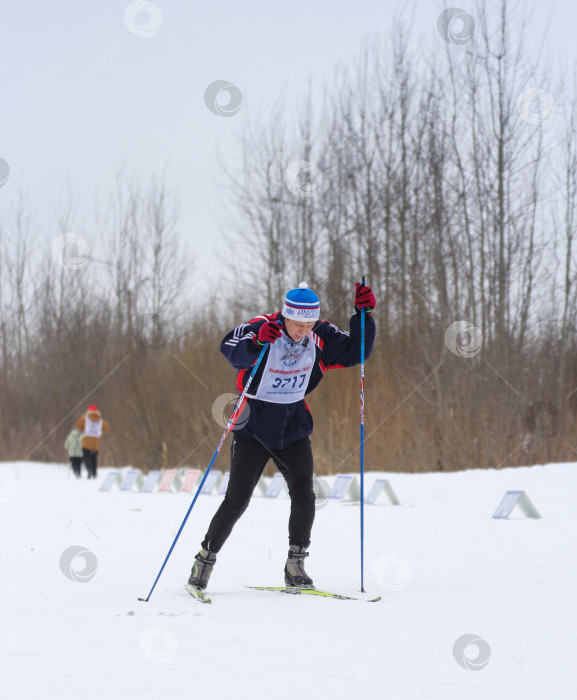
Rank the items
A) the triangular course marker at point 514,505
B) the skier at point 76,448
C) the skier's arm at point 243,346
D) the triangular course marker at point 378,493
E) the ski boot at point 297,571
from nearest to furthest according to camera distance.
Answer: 1. the skier's arm at point 243,346
2. the ski boot at point 297,571
3. the triangular course marker at point 514,505
4. the triangular course marker at point 378,493
5. the skier at point 76,448

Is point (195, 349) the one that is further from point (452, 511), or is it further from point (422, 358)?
point (452, 511)

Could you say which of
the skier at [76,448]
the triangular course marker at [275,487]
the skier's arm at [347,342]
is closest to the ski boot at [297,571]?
the skier's arm at [347,342]

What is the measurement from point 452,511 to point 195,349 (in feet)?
37.1

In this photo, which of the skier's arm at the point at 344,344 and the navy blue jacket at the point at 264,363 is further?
the skier's arm at the point at 344,344

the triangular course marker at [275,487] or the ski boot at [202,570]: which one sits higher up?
the triangular course marker at [275,487]

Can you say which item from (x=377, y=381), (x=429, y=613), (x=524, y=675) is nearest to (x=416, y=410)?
(x=377, y=381)

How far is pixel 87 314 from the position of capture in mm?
29266

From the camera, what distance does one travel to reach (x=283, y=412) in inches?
202

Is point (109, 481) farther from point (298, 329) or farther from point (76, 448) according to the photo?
point (298, 329)

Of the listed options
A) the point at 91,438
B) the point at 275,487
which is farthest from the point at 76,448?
the point at 275,487

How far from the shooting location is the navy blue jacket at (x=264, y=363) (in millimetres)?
4992

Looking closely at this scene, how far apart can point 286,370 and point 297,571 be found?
1.21 m

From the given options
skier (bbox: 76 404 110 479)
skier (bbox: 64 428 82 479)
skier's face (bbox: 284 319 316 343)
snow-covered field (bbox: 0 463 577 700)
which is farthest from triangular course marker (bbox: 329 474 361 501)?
skier (bbox: 64 428 82 479)

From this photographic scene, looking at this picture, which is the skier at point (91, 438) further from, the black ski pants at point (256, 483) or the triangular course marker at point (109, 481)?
the black ski pants at point (256, 483)
